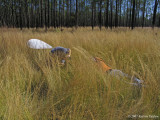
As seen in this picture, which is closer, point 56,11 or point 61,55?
point 61,55

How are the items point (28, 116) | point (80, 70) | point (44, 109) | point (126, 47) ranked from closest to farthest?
1. point (28, 116)
2. point (44, 109)
3. point (80, 70)
4. point (126, 47)

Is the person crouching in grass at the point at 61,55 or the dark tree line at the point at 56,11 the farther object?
the dark tree line at the point at 56,11

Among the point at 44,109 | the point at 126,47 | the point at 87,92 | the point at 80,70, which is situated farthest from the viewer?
the point at 126,47

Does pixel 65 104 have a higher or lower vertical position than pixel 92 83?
lower

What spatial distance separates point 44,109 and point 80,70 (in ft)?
1.60

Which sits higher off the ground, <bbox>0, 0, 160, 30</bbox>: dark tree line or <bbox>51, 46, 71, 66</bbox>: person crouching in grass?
<bbox>0, 0, 160, 30</bbox>: dark tree line

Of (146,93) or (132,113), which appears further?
(146,93)

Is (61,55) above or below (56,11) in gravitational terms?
below

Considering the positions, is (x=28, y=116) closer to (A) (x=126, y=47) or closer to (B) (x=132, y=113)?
(B) (x=132, y=113)

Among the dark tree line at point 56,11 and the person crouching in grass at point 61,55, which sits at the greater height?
the dark tree line at point 56,11

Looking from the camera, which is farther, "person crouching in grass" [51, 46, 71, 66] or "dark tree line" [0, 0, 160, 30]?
"dark tree line" [0, 0, 160, 30]

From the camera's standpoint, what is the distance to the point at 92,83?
1189 mm

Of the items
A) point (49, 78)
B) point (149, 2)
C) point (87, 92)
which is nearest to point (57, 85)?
point (49, 78)

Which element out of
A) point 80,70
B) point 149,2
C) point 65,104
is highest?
point 149,2
